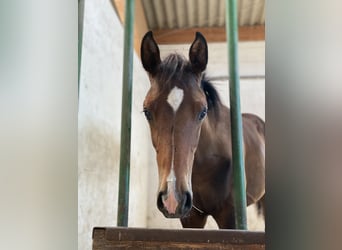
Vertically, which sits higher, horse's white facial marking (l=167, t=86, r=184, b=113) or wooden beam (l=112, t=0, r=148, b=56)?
wooden beam (l=112, t=0, r=148, b=56)

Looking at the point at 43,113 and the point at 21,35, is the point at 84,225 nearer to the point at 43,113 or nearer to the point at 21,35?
the point at 43,113

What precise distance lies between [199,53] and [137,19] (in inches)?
8.5

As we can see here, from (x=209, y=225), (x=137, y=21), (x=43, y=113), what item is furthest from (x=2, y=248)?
(x=137, y=21)

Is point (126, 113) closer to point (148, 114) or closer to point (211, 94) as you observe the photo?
point (148, 114)

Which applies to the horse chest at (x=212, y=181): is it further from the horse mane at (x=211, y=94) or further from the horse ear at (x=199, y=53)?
the horse ear at (x=199, y=53)

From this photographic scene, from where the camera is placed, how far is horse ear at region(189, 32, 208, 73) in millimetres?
979

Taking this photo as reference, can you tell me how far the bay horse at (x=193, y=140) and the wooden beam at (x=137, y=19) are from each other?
0.06 feet

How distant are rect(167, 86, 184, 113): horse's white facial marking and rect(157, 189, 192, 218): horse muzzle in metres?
0.24

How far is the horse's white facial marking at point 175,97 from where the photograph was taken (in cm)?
95

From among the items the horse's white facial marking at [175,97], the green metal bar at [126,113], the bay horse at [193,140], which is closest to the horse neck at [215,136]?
the bay horse at [193,140]

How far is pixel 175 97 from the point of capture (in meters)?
0.95

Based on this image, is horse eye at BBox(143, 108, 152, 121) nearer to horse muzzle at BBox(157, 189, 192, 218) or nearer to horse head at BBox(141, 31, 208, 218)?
horse head at BBox(141, 31, 208, 218)

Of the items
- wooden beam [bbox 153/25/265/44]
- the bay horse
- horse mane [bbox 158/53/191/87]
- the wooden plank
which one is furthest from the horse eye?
the wooden plank

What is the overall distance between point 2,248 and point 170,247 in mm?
458
